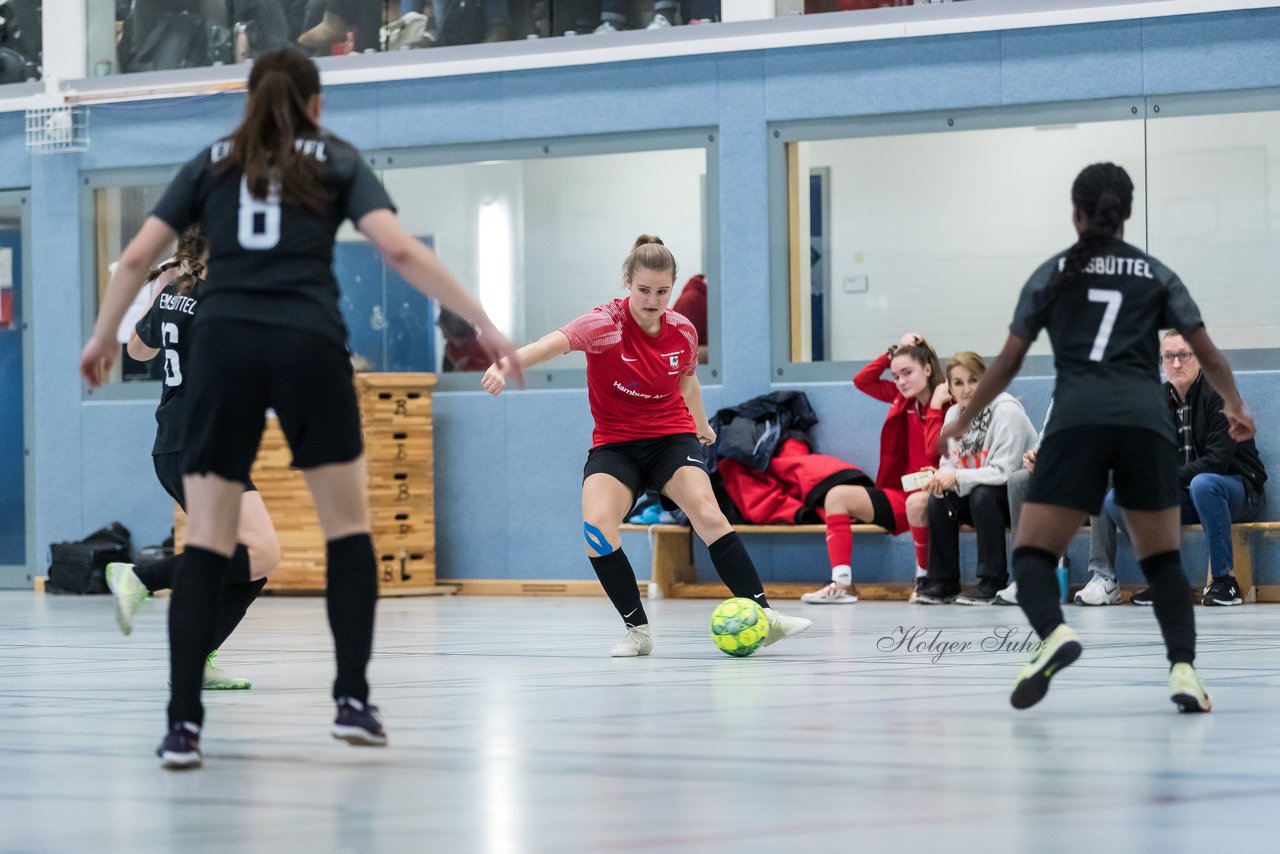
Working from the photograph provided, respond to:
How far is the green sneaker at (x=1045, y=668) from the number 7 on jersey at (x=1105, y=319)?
31.1 inches

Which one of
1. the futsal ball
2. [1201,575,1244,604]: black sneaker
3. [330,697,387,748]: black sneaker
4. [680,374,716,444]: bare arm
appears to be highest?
[680,374,716,444]: bare arm

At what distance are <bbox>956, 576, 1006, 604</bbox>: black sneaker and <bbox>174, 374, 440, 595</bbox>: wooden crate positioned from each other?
3.96 meters

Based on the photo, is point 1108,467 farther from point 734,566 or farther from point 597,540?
point 597,540

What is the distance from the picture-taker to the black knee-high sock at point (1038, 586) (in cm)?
475

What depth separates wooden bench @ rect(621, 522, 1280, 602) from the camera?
9.98m

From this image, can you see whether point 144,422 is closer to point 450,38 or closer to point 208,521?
point 450,38

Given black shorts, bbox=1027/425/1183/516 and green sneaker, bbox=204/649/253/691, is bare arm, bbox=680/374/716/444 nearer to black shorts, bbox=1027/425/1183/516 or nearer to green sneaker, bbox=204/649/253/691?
green sneaker, bbox=204/649/253/691

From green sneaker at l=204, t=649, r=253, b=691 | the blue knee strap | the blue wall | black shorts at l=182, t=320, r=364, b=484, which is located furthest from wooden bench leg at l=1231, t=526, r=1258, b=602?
black shorts at l=182, t=320, r=364, b=484

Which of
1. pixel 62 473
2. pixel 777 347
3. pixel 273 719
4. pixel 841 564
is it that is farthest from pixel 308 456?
pixel 62 473

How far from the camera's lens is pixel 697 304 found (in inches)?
462

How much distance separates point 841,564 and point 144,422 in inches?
227

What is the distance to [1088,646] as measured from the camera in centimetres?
705

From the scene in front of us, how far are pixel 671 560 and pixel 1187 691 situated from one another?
21.9 ft

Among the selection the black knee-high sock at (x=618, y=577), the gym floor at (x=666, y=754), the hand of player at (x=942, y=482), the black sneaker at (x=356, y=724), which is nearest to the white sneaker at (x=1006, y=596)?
the hand of player at (x=942, y=482)
